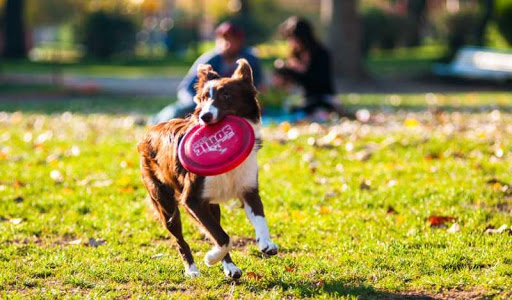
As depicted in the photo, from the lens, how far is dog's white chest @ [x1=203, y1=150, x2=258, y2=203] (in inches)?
202

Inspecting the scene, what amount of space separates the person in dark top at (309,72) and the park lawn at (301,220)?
1960 mm

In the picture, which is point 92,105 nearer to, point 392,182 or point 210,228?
point 392,182

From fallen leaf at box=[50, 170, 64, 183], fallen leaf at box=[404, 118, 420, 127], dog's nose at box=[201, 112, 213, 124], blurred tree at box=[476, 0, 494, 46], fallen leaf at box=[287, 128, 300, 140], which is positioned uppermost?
dog's nose at box=[201, 112, 213, 124]

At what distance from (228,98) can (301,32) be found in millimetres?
8689

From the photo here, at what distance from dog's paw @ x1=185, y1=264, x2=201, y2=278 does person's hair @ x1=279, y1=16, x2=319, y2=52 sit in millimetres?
8511

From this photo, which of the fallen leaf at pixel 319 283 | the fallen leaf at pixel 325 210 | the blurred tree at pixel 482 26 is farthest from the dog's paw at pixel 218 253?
the blurred tree at pixel 482 26

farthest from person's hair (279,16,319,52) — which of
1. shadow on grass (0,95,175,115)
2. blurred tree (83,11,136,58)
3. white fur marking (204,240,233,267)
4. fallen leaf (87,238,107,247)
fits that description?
blurred tree (83,11,136,58)

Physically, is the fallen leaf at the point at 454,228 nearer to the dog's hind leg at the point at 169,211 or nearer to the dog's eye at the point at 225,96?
the dog's hind leg at the point at 169,211

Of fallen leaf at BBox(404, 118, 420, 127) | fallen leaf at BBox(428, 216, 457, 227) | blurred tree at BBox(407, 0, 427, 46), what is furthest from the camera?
blurred tree at BBox(407, 0, 427, 46)

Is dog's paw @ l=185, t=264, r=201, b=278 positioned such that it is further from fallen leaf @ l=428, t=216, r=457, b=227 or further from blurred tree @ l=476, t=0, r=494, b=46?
blurred tree @ l=476, t=0, r=494, b=46

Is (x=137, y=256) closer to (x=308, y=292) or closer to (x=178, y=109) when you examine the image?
(x=308, y=292)

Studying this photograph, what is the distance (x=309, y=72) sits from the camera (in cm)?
1407

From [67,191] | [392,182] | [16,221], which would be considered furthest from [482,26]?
[16,221]

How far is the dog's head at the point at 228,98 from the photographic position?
5094mm
